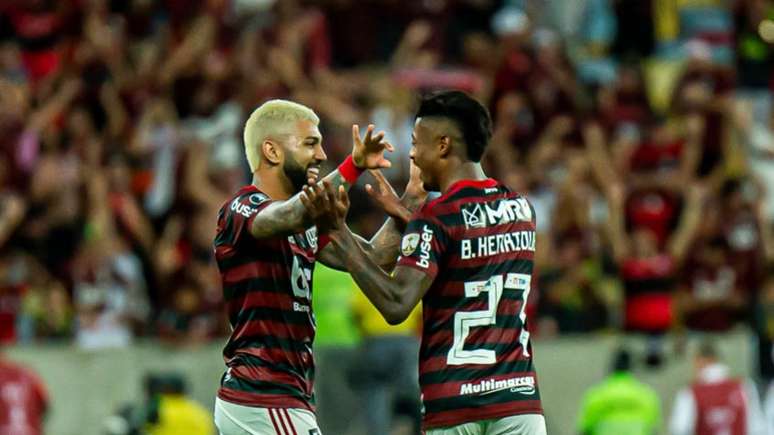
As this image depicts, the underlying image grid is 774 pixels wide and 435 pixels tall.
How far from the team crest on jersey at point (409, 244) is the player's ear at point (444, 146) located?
16.7 inches

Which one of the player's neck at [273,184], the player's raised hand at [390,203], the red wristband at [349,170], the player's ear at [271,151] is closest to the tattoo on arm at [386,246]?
the player's raised hand at [390,203]

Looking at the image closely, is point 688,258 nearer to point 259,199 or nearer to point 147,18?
point 147,18

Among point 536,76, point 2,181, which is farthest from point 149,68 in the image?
point 536,76

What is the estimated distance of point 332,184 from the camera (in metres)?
7.59

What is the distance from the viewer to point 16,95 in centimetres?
1673

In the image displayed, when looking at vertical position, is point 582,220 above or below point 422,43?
below

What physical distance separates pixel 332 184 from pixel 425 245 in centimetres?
50

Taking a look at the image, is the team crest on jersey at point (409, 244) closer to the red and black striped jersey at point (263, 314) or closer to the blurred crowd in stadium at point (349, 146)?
the red and black striped jersey at point (263, 314)

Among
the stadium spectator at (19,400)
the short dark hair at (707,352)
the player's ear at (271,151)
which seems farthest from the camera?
the short dark hair at (707,352)

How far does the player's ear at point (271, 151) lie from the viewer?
316 inches

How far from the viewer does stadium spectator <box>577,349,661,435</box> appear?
13664 mm

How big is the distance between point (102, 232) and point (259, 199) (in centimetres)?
784

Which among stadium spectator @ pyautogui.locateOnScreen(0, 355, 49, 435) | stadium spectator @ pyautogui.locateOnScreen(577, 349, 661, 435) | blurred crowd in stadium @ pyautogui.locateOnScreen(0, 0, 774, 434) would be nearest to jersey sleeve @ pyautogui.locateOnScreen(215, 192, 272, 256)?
blurred crowd in stadium @ pyautogui.locateOnScreen(0, 0, 774, 434)

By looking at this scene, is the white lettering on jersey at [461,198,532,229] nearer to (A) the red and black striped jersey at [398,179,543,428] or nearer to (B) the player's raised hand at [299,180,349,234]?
(A) the red and black striped jersey at [398,179,543,428]
